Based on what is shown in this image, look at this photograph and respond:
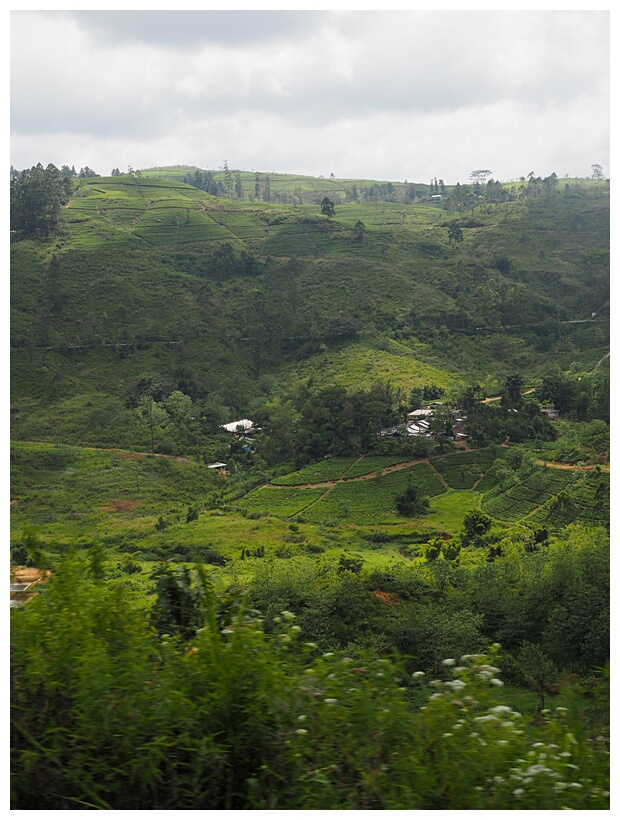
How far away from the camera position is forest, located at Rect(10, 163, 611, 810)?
145cm

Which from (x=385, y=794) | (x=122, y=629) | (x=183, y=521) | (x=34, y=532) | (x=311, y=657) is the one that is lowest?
(x=183, y=521)

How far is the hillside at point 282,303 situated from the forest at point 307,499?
0.17 meters

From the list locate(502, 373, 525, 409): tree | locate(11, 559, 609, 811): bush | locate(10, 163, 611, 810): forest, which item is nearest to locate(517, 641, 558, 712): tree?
locate(10, 163, 611, 810): forest

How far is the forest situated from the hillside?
165mm

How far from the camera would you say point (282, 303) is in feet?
105

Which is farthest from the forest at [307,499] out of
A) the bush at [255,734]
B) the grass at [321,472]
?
the grass at [321,472]

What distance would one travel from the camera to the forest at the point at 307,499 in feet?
4.76

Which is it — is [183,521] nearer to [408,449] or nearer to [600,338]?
[408,449]

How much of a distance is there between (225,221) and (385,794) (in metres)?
41.4

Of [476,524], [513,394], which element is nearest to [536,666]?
[476,524]

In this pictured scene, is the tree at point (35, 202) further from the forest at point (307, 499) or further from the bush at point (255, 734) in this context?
the bush at point (255, 734)

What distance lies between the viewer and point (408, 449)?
20.7 m
